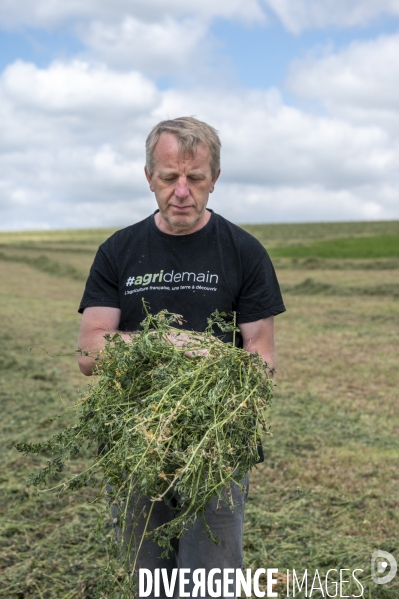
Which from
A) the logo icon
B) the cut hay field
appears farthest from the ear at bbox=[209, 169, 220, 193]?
the logo icon

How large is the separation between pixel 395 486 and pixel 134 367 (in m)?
4.33

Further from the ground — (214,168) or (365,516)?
(214,168)

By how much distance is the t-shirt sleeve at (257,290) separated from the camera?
128 inches

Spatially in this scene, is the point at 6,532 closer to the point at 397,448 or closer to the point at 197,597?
the point at 197,597

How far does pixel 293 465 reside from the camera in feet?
22.3

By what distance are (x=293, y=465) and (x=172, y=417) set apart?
4.48 meters

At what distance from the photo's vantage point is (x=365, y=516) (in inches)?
227

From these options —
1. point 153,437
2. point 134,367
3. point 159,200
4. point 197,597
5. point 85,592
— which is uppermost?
point 159,200

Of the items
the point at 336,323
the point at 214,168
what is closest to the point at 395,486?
the point at 214,168

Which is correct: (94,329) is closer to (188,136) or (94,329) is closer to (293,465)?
(188,136)

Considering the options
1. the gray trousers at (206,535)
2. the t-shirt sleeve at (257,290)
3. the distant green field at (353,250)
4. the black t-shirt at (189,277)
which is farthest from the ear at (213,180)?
the distant green field at (353,250)

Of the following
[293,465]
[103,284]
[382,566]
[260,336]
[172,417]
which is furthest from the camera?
[293,465]

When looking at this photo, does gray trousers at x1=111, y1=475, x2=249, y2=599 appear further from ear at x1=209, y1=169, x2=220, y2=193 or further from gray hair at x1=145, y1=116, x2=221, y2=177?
gray hair at x1=145, y1=116, x2=221, y2=177

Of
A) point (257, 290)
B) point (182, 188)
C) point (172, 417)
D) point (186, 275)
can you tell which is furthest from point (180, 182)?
point (172, 417)
